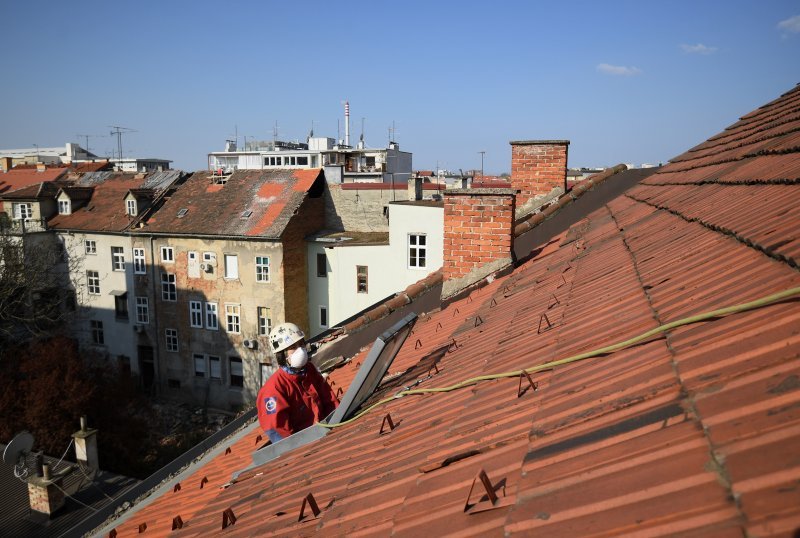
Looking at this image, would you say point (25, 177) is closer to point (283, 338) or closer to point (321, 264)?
point (321, 264)

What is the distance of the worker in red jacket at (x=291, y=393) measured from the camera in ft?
14.6

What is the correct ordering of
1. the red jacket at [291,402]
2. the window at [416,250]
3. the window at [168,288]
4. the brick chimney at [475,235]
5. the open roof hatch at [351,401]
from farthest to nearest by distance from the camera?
the window at [168,288]
the window at [416,250]
the brick chimney at [475,235]
the red jacket at [291,402]
the open roof hatch at [351,401]

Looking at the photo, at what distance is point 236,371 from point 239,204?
388 inches

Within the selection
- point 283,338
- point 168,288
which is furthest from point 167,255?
point 283,338

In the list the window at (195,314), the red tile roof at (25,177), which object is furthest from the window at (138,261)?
the red tile roof at (25,177)

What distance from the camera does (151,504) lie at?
5.68m

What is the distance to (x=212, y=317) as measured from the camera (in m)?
31.4

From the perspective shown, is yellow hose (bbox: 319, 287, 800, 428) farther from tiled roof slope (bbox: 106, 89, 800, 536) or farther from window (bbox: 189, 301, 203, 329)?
window (bbox: 189, 301, 203, 329)

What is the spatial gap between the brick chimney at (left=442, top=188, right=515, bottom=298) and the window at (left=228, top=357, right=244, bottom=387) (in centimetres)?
2566

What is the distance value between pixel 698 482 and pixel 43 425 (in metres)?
27.6

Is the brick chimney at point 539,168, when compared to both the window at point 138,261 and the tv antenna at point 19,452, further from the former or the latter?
the window at point 138,261

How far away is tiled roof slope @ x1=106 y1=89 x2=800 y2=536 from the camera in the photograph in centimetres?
138

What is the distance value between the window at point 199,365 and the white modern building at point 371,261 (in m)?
7.19

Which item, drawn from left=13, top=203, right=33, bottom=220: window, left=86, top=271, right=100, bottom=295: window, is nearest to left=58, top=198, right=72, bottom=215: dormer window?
left=13, top=203, right=33, bottom=220: window
